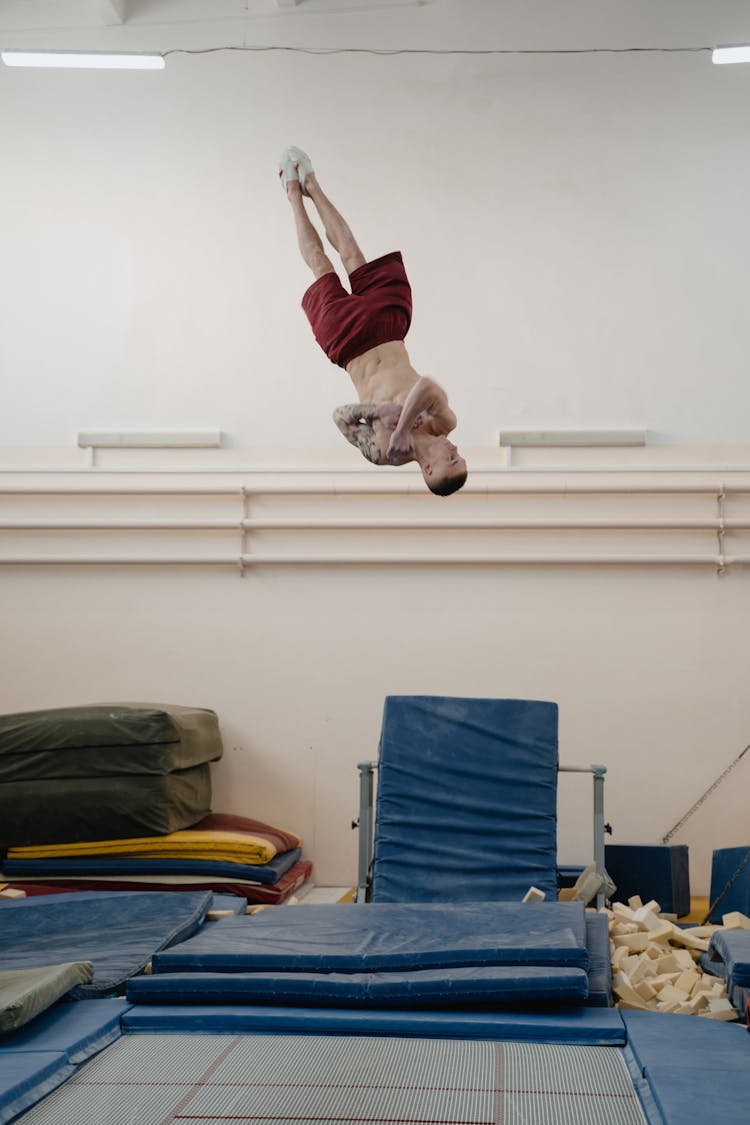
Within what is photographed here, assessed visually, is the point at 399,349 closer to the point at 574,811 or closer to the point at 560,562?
the point at 560,562

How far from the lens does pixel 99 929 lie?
3.82m

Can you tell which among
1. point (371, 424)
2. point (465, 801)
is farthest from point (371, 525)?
point (371, 424)

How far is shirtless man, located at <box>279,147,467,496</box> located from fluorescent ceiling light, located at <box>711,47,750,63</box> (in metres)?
2.37

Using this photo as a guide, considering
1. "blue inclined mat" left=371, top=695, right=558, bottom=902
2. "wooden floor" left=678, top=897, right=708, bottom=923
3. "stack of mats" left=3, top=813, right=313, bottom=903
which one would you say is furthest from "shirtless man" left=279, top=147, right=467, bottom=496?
"wooden floor" left=678, top=897, right=708, bottom=923

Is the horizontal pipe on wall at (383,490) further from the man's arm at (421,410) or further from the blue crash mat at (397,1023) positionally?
the blue crash mat at (397,1023)

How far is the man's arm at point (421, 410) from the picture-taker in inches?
138

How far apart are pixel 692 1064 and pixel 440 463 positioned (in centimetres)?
210

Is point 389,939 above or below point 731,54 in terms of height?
below

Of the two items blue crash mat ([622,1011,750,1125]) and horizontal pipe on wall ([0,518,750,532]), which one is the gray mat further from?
horizontal pipe on wall ([0,518,750,532])

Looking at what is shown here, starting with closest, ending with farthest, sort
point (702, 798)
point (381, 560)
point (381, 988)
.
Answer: point (381, 988)
point (702, 798)
point (381, 560)

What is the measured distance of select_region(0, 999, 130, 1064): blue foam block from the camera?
2.50 m

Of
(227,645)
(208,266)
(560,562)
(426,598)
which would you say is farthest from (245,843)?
(208,266)

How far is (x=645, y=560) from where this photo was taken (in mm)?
5891

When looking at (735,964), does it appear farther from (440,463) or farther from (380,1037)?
(440,463)
